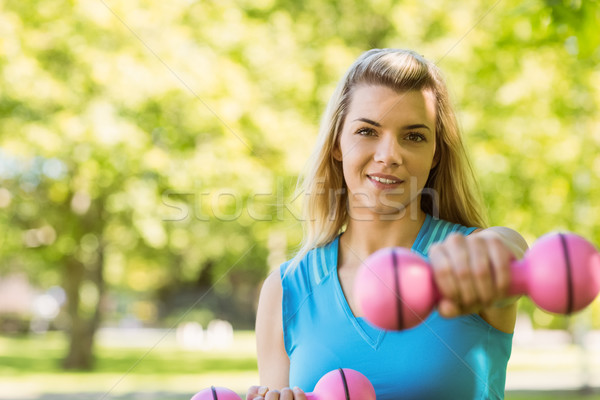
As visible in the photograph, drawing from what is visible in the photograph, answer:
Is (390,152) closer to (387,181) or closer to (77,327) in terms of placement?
(387,181)

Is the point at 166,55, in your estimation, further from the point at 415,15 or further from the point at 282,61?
the point at 415,15

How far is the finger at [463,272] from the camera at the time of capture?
1001 millimetres

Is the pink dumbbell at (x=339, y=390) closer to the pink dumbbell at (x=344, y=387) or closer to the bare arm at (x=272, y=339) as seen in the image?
the pink dumbbell at (x=344, y=387)

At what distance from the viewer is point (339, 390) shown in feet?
4.86

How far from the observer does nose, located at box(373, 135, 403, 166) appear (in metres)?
1.85

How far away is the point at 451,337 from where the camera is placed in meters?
1.80

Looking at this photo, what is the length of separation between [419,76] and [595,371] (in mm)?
13570

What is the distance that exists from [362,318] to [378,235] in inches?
12.3

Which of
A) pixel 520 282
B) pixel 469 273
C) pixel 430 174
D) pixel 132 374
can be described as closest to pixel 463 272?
pixel 469 273

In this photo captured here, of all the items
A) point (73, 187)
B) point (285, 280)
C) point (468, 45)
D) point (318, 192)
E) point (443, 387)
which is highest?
point (468, 45)

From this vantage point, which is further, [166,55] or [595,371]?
[595,371]

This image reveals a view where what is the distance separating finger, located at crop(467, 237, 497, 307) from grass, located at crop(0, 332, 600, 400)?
9.02 m

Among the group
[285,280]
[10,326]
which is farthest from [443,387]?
[10,326]

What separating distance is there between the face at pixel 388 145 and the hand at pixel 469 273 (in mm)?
828
